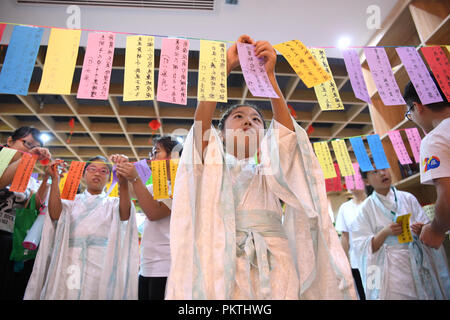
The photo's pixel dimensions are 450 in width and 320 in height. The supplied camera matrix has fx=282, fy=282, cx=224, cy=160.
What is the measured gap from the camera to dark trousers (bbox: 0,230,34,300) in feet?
5.15

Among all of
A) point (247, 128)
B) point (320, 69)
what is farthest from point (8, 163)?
point (320, 69)

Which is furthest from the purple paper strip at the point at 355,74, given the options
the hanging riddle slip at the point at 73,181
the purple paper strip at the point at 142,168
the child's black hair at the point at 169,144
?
the hanging riddle slip at the point at 73,181

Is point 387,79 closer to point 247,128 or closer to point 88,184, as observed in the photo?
point 247,128

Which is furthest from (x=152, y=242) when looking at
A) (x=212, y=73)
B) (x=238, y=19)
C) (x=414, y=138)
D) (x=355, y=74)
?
(x=414, y=138)

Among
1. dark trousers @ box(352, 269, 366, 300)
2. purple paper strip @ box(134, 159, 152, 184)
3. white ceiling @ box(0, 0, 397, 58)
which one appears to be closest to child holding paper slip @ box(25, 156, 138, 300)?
purple paper strip @ box(134, 159, 152, 184)

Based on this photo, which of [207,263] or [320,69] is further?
[320,69]

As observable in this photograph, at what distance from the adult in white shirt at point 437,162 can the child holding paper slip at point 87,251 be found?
149 cm

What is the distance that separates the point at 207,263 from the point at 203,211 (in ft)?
0.59

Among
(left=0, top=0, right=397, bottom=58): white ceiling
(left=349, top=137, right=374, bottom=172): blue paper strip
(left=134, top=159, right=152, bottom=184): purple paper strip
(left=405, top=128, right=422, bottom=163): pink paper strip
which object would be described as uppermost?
(left=0, top=0, right=397, bottom=58): white ceiling

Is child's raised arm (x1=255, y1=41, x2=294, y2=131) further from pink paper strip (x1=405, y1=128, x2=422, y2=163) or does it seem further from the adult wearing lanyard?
pink paper strip (x1=405, y1=128, x2=422, y2=163)

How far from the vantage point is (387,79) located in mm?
1719

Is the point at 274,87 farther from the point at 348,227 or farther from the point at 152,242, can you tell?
the point at 348,227

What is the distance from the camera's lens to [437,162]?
1.23 m

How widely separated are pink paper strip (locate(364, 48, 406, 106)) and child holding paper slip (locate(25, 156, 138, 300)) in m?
1.61
